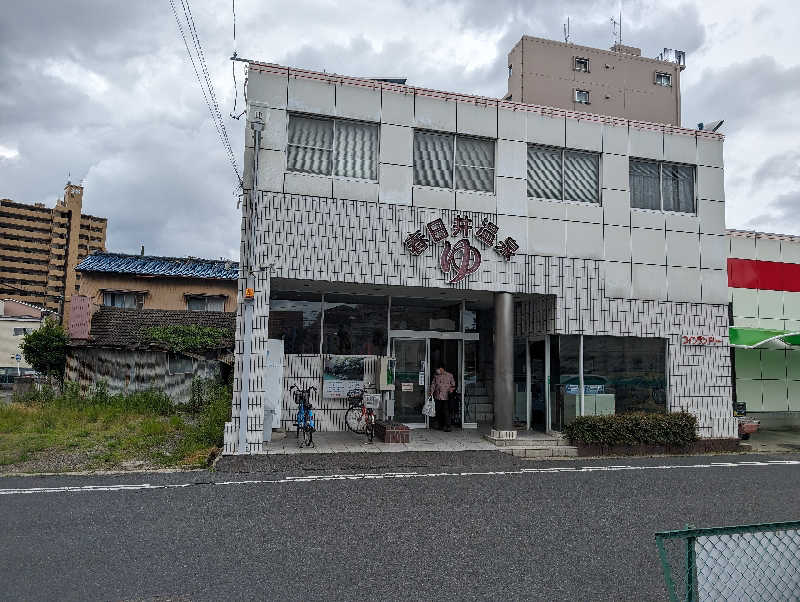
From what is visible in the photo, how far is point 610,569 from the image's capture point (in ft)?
18.7

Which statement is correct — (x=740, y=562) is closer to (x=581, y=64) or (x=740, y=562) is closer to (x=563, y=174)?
(x=563, y=174)

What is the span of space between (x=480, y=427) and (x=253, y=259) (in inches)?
293

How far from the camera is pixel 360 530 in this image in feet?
22.4

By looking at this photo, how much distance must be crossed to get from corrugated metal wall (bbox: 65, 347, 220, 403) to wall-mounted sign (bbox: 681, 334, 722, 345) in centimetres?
1472

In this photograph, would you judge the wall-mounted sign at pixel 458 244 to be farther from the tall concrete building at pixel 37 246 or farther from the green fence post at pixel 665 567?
the tall concrete building at pixel 37 246

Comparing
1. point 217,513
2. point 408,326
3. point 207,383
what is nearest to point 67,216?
point 207,383

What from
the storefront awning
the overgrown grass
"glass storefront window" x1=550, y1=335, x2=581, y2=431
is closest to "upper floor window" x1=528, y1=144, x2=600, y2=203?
"glass storefront window" x1=550, y1=335, x2=581, y2=431

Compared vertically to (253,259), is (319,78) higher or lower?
higher

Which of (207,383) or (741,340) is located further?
(207,383)

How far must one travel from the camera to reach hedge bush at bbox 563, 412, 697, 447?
13180 mm

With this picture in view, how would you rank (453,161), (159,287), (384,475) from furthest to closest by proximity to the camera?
(159,287) → (453,161) → (384,475)

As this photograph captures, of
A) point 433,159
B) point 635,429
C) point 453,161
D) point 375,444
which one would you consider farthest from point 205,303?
point 635,429

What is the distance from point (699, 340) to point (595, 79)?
2194cm

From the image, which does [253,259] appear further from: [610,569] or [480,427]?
[610,569]
